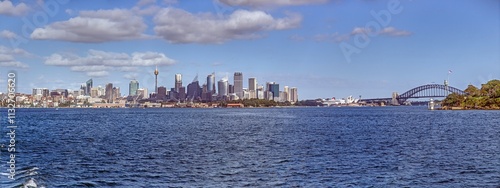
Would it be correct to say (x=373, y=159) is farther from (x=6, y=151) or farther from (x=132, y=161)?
(x=6, y=151)

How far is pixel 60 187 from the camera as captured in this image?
2673cm

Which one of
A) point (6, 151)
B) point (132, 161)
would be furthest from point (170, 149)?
point (6, 151)

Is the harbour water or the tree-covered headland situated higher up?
the tree-covered headland

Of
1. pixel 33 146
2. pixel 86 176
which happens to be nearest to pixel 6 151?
pixel 33 146

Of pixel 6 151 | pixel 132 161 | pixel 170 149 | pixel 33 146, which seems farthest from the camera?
pixel 33 146

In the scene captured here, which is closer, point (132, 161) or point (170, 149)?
point (132, 161)

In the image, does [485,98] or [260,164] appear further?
[485,98]

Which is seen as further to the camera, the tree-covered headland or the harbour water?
the tree-covered headland

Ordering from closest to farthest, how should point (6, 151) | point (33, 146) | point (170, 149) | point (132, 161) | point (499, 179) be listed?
point (499, 179)
point (132, 161)
point (6, 151)
point (170, 149)
point (33, 146)

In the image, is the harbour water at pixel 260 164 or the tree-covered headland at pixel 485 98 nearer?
the harbour water at pixel 260 164

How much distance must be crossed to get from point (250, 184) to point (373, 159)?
45.9 ft

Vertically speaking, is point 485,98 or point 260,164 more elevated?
point 485,98

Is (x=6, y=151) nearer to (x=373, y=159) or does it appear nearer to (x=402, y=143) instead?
(x=373, y=159)

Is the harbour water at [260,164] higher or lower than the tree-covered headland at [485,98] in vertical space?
lower
